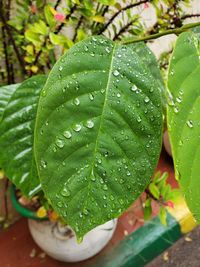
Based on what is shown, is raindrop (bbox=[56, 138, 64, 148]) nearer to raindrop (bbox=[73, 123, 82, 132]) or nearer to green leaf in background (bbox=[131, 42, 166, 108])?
raindrop (bbox=[73, 123, 82, 132])

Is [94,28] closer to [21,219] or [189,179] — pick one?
[189,179]

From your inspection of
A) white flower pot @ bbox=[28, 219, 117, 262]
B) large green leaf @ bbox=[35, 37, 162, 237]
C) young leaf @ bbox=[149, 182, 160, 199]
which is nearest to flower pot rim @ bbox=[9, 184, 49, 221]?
white flower pot @ bbox=[28, 219, 117, 262]

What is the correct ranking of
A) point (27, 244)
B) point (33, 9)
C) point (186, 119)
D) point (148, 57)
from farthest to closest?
point (27, 244) < point (33, 9) < point (148, 57) < point (186, 119)

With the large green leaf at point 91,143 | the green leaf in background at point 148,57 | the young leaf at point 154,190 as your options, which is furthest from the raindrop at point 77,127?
the young leaf at point 154,190

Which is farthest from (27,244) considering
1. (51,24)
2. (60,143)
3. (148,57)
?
(60,143)

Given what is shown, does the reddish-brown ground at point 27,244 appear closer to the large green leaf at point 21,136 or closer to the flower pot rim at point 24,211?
the flower pot rim at point 24,211

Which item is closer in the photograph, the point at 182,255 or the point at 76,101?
the point at 76,101

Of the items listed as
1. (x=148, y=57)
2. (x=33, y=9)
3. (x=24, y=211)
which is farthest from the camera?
(x=24, y=211)

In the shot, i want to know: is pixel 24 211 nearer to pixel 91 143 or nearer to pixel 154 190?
pixel 154 190
